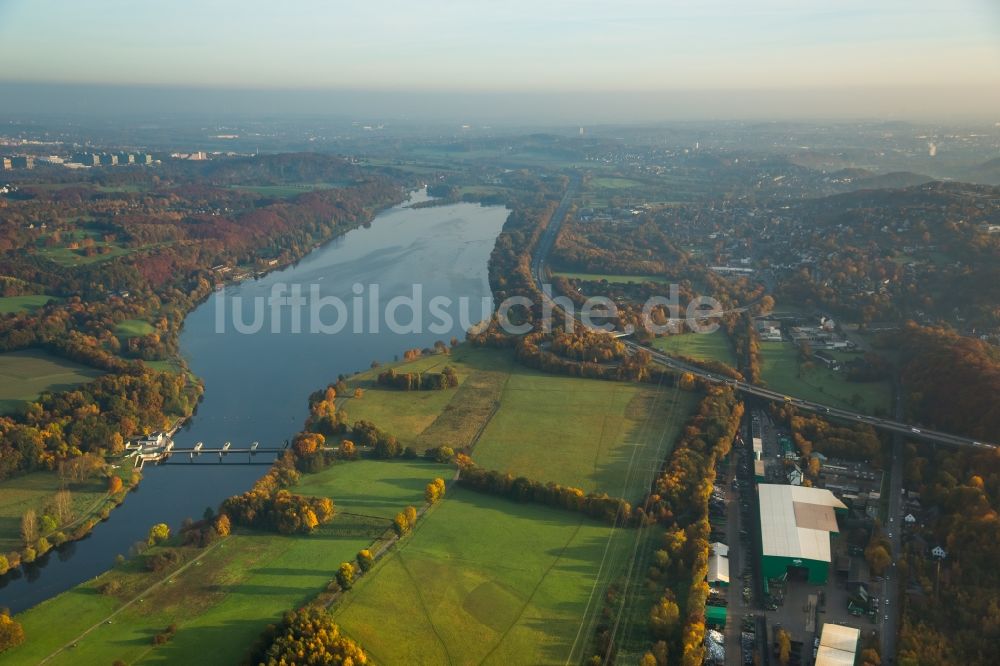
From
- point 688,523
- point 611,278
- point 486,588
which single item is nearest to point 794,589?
point 688,523

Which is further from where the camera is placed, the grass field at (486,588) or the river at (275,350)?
the river at (275,350)

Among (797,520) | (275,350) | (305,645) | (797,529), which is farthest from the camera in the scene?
(275,350)

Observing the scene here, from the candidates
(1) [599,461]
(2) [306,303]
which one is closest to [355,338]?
(2) [306,303]

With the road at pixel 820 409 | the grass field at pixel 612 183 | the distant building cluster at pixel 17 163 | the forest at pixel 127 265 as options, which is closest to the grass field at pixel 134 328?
the forest at pixel 127 265

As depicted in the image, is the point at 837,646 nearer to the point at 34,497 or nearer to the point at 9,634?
the point at 9,634

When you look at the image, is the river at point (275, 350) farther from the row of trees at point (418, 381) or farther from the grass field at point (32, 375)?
the grass field at point (32, 375)

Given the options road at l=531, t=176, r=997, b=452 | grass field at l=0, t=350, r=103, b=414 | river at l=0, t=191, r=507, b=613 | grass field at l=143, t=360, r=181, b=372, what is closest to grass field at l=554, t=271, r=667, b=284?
river at l=0, t=191, r=507, b=613

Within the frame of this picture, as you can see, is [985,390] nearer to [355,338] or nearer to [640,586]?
[640,586]
